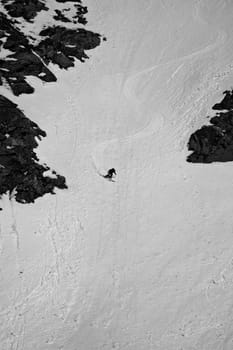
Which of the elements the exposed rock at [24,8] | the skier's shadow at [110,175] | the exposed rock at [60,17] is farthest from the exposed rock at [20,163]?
the exposed rock at [60,17]

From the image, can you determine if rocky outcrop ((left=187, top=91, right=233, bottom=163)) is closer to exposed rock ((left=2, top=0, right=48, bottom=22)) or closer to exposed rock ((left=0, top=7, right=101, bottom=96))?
exposed rock ((left=0, top=7, right=101, bottom=96))

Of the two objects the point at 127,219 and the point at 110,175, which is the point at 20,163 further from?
the point at 127,219

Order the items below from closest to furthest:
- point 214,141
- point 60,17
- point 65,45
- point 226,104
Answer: point 214,141 → point 226,104 → point 65,45 → point 60,17

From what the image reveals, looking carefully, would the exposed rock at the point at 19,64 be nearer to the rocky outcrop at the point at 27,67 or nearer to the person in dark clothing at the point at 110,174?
the rocky outcrop at the point at 27,67

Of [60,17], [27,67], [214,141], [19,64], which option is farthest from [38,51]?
[214,141]

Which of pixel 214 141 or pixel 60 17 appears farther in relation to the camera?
pixel 60 17

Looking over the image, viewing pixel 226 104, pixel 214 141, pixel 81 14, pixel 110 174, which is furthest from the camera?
pixel 81 14

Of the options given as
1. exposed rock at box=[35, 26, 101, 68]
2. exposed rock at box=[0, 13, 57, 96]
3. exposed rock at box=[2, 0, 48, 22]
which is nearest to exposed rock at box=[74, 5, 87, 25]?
exposed rock at box=[35, 26, 101, 68]
